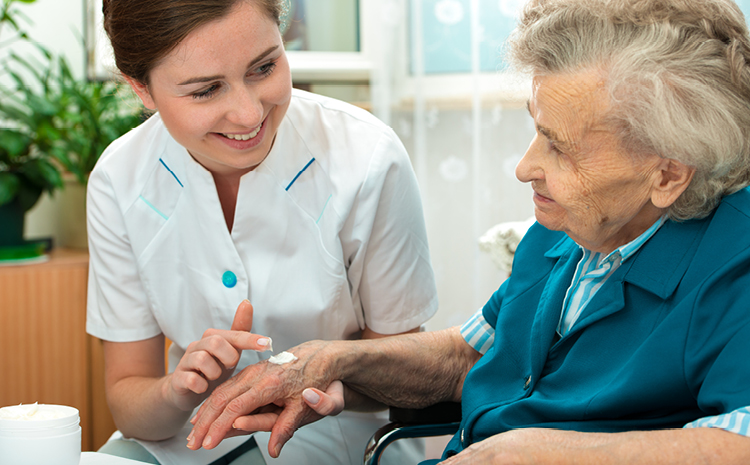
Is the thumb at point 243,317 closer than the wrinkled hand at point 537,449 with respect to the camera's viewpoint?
No

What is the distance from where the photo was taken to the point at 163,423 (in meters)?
1.35

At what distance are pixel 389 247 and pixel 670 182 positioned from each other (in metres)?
0.65

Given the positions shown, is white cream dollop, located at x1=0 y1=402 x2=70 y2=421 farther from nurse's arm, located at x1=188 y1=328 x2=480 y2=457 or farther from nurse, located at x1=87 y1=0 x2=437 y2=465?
nurse, located at x1=87 y1=0 x2=437 y2=465

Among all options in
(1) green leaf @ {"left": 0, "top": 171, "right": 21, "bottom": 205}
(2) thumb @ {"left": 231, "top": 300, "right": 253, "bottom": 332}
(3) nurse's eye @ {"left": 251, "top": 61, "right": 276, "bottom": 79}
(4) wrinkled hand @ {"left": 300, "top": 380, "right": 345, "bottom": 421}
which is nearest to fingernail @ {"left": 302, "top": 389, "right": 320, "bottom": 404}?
(4) wrinkled hand @ {"left": 300, "top": 380, "right": 345, "bottom": 421}

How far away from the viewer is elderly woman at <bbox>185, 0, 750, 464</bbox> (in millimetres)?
853

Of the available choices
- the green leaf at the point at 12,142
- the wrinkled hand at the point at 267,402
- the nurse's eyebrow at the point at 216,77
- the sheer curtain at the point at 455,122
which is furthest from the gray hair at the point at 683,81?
the green leaf at the point at 12,142

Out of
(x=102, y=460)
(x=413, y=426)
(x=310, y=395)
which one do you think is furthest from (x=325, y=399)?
(x=102, y=460)

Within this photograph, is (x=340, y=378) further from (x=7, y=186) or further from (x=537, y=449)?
(x=7, y=186)

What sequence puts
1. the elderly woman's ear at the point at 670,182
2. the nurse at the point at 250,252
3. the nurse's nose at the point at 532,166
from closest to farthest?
the elderly woman's ear at the point at 670,182, the nurse's nose at the point at 532,166, the nurse at the point at 250,252

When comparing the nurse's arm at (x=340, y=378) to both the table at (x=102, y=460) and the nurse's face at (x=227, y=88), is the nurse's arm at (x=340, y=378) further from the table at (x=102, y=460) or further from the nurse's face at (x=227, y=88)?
the nurse's face at (x=227, y=88)

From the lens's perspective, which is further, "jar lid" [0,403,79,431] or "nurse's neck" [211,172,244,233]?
"nurse's neck" [211,172,244,233]

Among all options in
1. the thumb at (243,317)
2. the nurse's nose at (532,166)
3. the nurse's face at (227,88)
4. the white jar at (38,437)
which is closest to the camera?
the white jar at (38,437)

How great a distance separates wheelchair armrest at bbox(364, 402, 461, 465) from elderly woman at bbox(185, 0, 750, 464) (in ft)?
0.34

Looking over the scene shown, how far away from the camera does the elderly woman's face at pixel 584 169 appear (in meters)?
0.93
